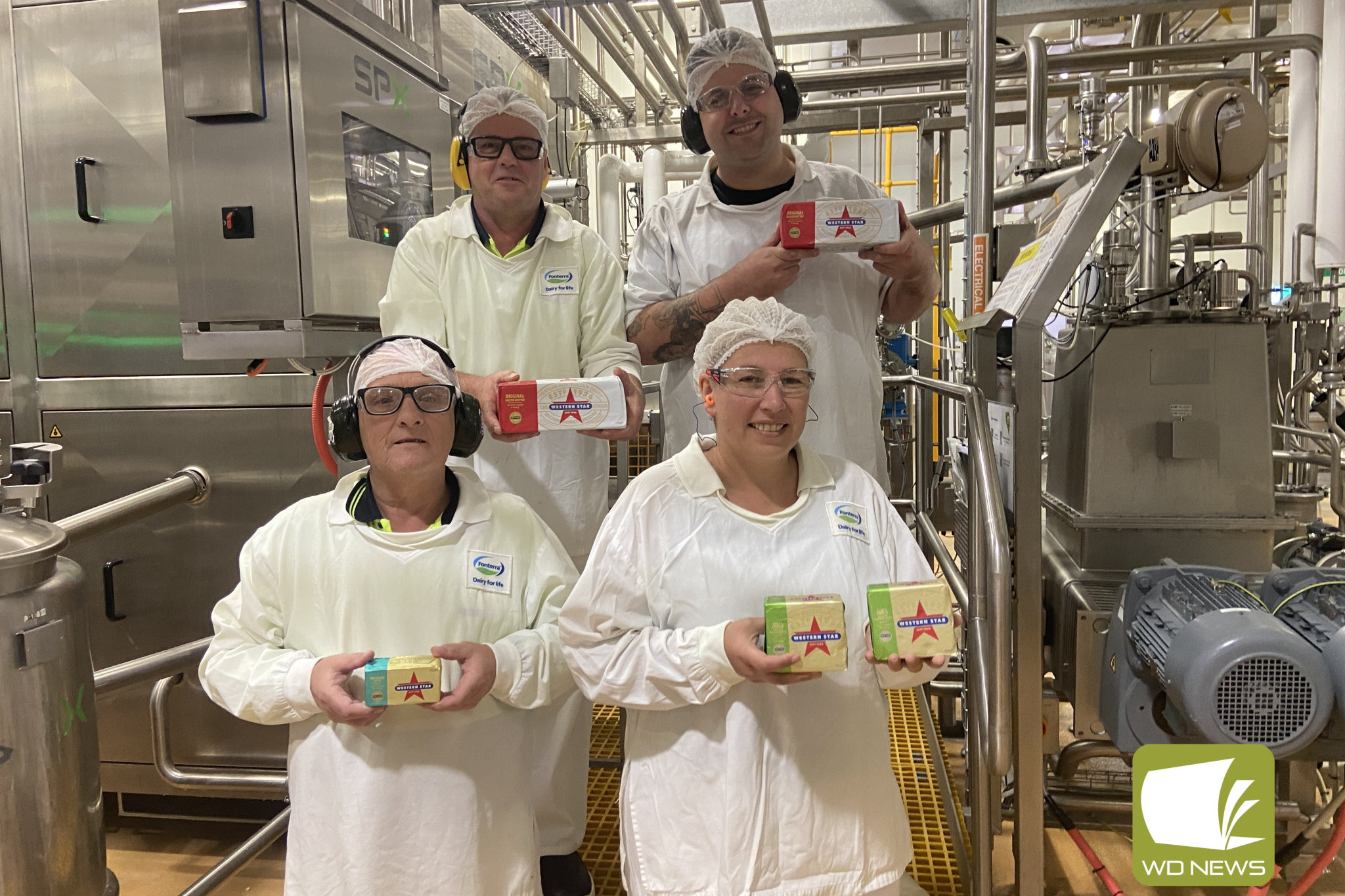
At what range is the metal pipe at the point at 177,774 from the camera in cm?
214

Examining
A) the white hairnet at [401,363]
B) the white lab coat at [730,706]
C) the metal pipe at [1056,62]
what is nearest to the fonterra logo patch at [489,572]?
the white lab coat at [730,706]

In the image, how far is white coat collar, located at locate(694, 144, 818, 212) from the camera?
215cm

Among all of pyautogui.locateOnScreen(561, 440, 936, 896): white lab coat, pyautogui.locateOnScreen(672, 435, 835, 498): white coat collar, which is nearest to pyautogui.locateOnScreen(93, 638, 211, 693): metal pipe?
pyautogui.locateOnScreen(561, 440, 936, 896): white lab coat

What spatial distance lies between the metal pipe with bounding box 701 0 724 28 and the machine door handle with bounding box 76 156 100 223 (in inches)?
81.7

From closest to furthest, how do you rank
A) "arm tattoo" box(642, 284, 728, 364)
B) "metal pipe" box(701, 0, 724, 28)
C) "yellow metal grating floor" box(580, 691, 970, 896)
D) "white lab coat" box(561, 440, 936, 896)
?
1. "white lab coat" box(561, 440, 936, 896)
2. "arm tattoo" box(642, 284, 728, 364)
3. "yellow metal grating floor" box(580, 691, 970, 896)
4. "metal pipe" box(701, 0, 724, 28)

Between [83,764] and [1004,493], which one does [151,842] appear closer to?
[83,764]

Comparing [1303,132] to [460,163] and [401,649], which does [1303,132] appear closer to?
[460,163]

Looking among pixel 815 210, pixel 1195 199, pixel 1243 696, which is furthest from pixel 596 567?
pixel 1195 199

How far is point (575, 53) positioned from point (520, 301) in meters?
2.64

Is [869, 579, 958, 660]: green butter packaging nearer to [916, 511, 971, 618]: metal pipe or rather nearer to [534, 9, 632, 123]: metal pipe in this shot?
[916, 511, 971, 618]: metal pipe

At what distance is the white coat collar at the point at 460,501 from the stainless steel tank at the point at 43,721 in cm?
55

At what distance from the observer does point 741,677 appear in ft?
4.71

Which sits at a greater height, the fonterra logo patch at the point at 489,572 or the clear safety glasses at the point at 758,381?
the clear safety glasses at the point at 758,381

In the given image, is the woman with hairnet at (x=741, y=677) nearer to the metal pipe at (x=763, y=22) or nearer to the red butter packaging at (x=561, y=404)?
the red butter packaging at (x=561, y=404)
